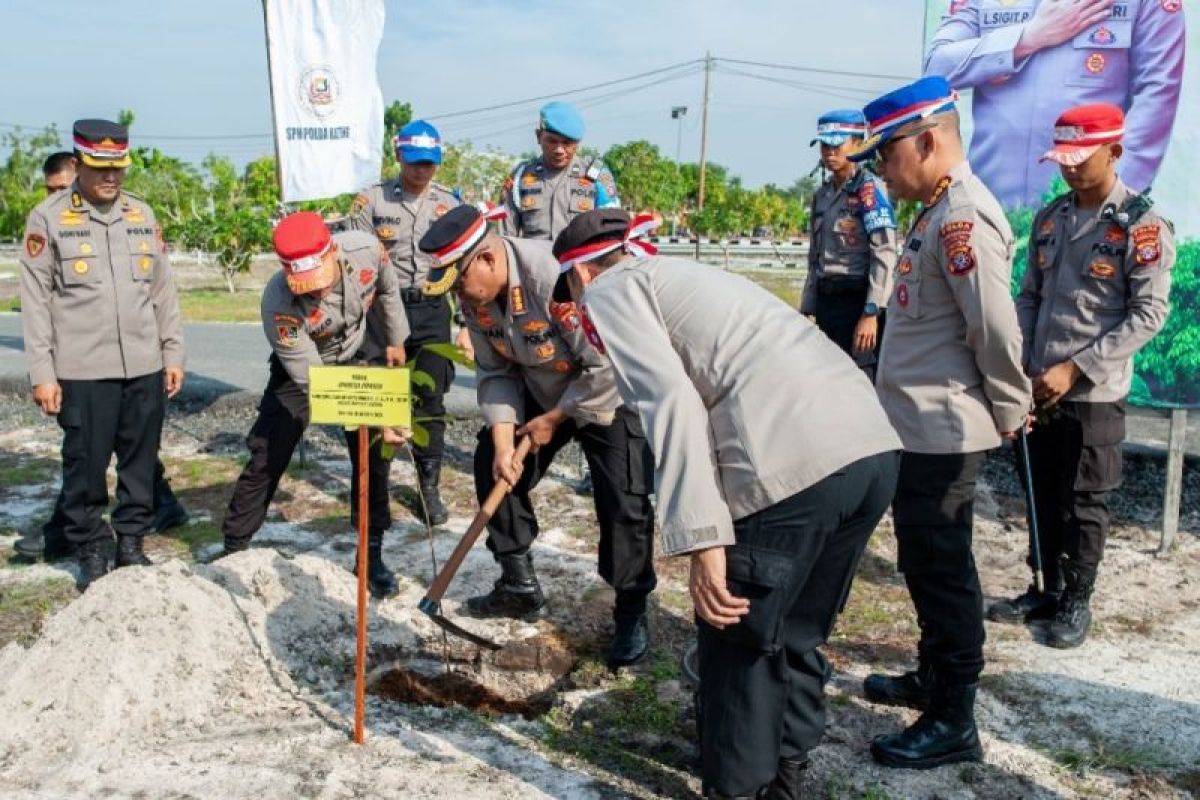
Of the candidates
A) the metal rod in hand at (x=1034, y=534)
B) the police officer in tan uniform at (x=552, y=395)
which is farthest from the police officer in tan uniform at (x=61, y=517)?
the metal rod in hand at (x=1034, y=534)

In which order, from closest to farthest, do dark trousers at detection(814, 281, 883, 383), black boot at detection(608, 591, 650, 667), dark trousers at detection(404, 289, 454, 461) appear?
black boot at detection(608, 591, 650, 667)
dark trousers at detection(814, 281, 883, 383)
dark trousers at detection(404, 289, 454, 461)

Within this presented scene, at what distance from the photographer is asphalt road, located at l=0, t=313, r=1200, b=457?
718 centimetres

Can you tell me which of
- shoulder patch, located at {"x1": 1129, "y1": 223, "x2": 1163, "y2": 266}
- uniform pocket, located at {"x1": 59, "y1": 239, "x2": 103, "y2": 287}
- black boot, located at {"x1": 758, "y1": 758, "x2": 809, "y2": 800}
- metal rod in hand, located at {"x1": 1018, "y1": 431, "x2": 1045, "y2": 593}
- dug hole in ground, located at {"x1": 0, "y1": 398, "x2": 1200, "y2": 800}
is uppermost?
shoulder patch, located at {"x1": 1129, "y1": 223, "x2": 1163, "y2": 266}

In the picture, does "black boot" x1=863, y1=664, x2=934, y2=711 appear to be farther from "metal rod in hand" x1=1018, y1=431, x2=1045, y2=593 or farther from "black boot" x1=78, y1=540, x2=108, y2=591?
"black boot" x1=78, y1=540, x2=108, y2=591

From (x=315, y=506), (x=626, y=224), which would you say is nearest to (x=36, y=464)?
(x=315, y=506)

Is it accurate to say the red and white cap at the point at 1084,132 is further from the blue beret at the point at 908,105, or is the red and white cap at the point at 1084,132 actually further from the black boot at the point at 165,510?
the black boot at the point at 165,510

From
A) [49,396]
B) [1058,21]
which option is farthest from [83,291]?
[1058,21]

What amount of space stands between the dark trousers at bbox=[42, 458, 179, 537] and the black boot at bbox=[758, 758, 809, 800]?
3280 mm

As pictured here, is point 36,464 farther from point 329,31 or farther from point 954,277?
point 954,277

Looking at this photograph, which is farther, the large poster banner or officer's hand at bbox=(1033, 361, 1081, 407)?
the large poster banner

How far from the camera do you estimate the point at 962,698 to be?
3012mm

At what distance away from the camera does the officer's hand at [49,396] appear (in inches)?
174

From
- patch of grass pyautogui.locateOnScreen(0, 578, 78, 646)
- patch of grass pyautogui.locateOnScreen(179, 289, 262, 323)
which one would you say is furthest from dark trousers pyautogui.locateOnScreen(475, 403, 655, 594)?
patch of grass pyautogui.locateOnScreen(179, 289, 262, 323)

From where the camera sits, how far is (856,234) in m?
5.37
